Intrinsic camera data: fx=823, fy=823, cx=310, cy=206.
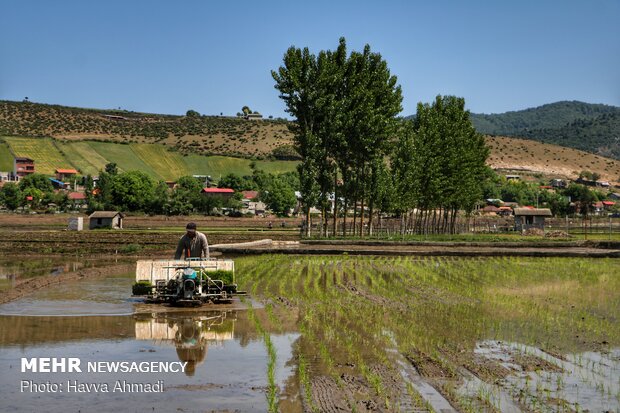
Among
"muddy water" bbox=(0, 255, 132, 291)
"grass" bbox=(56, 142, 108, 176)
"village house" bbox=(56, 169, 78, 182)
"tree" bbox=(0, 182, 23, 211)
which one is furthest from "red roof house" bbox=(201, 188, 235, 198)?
"muddy water" bbox=(0, 255, 132, 291)

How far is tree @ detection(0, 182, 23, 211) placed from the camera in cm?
14188

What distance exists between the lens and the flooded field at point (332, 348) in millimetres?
14070

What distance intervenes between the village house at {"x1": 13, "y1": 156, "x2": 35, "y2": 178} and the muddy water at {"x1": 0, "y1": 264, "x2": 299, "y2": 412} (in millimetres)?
162690

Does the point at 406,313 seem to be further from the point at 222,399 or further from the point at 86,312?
the point at 222,399

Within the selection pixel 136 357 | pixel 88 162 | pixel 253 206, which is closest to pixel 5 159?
pixel 88 162

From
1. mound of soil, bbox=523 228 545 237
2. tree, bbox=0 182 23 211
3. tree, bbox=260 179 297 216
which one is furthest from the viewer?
tree, bbox=260 179 297 216

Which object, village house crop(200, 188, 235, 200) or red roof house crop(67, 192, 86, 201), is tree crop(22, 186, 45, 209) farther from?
village house crop(200, 188, 235, 200)

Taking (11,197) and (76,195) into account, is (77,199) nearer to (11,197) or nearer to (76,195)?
(76,195)

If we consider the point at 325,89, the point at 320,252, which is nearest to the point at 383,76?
the point at 325,89

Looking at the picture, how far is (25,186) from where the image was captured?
6230 inches

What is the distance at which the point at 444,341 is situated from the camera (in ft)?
64.6

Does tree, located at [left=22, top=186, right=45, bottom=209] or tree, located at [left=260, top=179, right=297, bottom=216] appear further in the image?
tree, located at [left=22, top=186, right=45, bottom=209]

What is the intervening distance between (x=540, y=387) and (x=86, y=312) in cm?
1439

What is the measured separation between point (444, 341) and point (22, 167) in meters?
174
